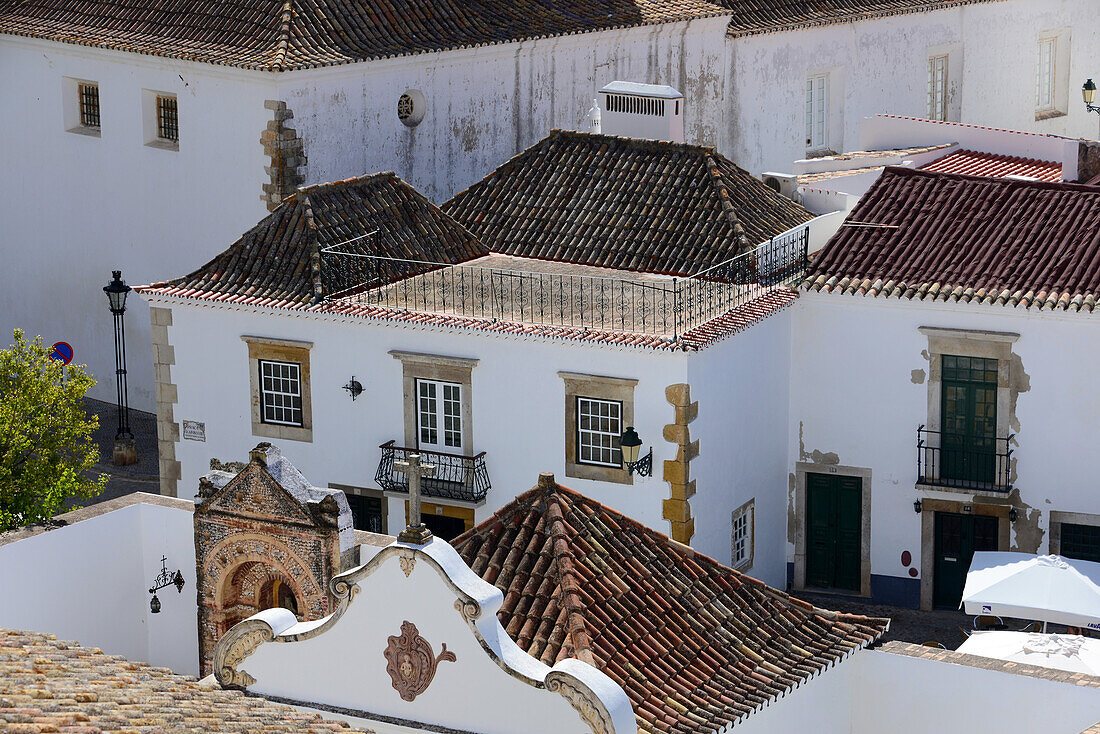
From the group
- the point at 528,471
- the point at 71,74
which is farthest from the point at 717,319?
the point at 71,74

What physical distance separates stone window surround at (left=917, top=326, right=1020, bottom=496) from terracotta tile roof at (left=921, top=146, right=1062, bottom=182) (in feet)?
26.6

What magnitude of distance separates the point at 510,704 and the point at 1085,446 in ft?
45.2

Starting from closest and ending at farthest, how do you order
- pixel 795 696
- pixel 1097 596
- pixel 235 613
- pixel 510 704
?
1. pixel 510 704
2. pixel 795 696
3. pixel 235 613
4. pixel 1097 596

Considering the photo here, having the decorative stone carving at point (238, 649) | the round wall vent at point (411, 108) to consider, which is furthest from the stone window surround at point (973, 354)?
the decorative stone carving at point (238, 649)

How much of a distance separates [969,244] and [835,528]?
4647mm

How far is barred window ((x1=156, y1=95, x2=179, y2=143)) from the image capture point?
3853 cm

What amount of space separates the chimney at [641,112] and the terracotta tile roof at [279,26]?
3.63m

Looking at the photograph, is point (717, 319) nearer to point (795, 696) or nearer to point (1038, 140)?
point (795, 696)

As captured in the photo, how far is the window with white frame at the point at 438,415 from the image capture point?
3162 cm

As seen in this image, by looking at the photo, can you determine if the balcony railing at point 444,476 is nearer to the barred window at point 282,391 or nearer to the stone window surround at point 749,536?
the barred window at point 282,391

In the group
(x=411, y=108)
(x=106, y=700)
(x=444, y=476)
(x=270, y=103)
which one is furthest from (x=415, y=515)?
(x=411, y=108)

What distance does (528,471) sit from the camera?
3125cm

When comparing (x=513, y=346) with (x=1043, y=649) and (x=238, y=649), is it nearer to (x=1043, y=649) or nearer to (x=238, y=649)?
(x=1043, y=649)

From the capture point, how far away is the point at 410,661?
20.5 metres
